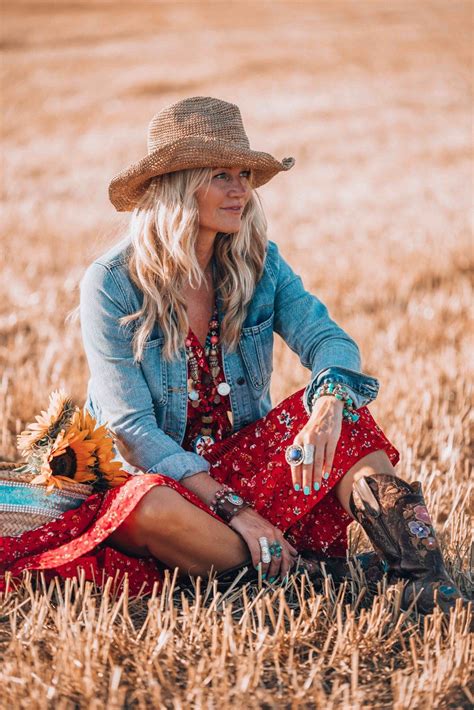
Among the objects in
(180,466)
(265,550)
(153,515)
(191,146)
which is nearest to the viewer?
(153,515)

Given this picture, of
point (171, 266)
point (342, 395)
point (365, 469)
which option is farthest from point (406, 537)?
point (171, 266)

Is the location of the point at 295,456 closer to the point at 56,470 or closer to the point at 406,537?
the point at 406,537

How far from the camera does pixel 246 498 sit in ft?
11.8

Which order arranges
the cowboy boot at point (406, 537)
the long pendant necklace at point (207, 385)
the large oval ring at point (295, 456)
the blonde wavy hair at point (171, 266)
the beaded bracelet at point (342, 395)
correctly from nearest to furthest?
the cowboy boot at point (406, 537) < the large oval ring at point (295, 456) < the beaded bracelet at point (342, 395) < the blonde wavy hair at point (171, 266) < the long pendant necklace at point (207, 385)

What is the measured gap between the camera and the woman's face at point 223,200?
3.70 meters

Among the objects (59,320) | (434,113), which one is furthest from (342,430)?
(434,113)

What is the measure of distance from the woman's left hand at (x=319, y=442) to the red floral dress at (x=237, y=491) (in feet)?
0.29

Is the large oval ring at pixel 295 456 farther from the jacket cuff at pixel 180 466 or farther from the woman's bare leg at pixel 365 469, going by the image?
the jacket cuff at pixel 180 466

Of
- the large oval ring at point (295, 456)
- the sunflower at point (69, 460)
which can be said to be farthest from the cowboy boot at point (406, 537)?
the sunflower at point (69, 460)

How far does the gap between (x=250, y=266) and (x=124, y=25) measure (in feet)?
102

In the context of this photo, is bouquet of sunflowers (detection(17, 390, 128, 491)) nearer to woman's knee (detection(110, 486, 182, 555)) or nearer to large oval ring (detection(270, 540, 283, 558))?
woman's knee (detection(110, 486, 182, 555))

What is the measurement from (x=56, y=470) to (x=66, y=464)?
45 mm

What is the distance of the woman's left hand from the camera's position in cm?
337

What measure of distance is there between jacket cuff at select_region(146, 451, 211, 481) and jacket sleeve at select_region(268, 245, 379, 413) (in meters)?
0.44
